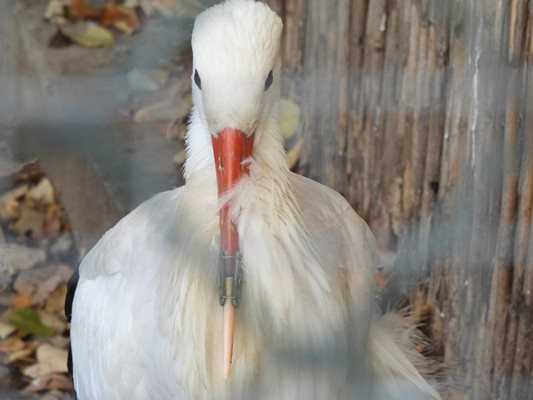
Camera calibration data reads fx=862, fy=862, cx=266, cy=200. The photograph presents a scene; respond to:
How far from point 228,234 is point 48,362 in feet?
2.92

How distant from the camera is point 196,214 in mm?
973

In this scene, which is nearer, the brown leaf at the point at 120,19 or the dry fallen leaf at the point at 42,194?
the dry fallen leaf at the point at 42,194

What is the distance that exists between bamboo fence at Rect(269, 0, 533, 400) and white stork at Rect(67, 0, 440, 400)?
30cm

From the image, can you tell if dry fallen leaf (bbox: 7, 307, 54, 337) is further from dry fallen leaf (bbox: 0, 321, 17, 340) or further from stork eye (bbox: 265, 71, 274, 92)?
stork eye (bbox: 265, 71, 274, 92)

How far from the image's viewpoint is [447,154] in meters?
1.43

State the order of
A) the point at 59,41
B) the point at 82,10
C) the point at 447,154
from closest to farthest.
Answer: the point at 447,154 < the point at 59,41 < the point at 82,10

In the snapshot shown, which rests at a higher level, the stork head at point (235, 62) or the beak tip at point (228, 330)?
the stork head at point (235, 62)

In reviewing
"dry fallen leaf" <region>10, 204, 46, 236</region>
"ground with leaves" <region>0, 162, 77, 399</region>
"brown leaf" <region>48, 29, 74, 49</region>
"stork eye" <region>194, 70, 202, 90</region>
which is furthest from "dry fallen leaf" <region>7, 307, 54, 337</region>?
"stork eye" <region>194, 70, 202, 90</region>

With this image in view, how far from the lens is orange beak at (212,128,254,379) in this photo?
35.0 inches

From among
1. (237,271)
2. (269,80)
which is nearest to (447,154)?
(269,80)

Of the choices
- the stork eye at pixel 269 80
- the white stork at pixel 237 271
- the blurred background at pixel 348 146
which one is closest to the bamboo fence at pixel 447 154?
the blurred background at pixel 348 146

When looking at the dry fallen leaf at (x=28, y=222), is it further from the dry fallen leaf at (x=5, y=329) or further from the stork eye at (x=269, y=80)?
the stork eye at (x=269, y=80)

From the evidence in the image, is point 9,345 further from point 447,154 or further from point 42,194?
point 447,154

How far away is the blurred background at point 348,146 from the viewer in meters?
1.25
